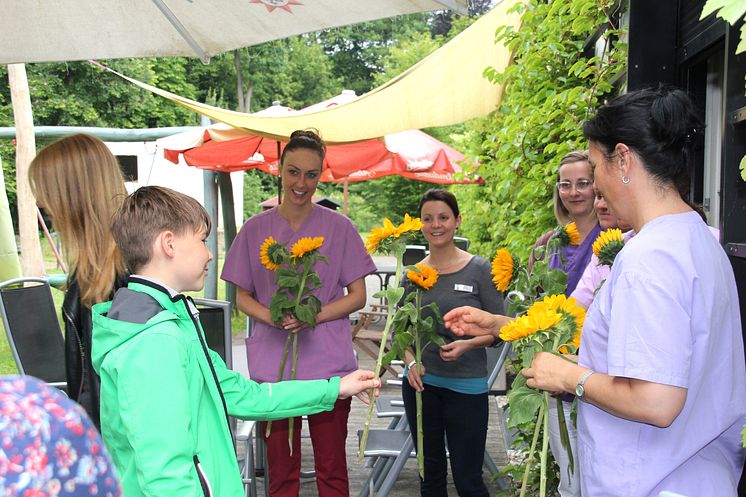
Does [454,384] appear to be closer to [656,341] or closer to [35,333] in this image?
[656,341]

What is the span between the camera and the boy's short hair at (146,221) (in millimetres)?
1873

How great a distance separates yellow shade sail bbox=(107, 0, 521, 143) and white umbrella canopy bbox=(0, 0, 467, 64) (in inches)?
66.3

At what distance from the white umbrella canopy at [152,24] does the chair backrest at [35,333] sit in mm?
1159

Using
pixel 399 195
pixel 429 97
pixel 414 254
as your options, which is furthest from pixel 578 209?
pixel 399 195

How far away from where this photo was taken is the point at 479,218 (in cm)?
844

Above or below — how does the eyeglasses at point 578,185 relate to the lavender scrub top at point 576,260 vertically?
above

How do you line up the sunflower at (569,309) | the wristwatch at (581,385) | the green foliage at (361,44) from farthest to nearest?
the green foliage at (361,44), the sunflower at (569,309), the wristwatch at (581,385)

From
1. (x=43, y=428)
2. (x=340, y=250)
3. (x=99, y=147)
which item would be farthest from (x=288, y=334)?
(x=43, y=428)

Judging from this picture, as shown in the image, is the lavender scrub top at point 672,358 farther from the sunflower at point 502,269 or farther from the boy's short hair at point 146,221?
the boy's short hair at point 146,221

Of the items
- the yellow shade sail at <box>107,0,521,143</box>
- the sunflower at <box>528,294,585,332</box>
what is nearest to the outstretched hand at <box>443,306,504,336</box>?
the sunflower at <box>528,294,585,332</box>

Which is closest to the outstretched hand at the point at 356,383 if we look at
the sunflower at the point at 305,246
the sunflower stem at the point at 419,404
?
the sunflower stem at the point at 419,404

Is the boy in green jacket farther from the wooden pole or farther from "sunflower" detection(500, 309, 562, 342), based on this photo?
the wooden pole

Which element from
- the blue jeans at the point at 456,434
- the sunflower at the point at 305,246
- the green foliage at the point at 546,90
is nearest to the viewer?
the sunflower at the point at 305,246

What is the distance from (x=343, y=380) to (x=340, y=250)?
4.32ft
